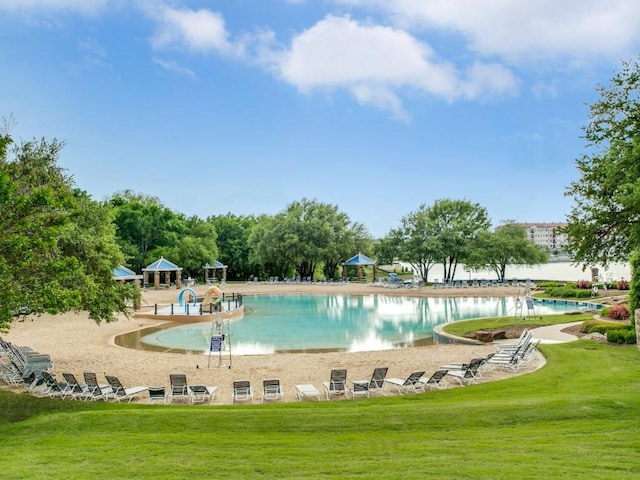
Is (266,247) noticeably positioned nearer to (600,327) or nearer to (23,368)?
(600,327)

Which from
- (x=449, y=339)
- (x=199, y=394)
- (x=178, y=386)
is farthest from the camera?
(x=449, y=339)

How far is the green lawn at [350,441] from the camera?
6.22 m

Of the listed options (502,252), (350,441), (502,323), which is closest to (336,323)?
(502,323)

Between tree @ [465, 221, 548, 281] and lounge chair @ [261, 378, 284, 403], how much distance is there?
43268mm

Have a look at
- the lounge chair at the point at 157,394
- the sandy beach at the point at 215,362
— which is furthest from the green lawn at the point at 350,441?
the sandy beach at the point at 215,362

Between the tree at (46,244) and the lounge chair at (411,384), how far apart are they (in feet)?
24.4

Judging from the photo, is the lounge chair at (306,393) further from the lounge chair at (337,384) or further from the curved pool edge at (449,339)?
the curved pool edge at (449,339)

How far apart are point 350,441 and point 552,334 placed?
1542 centimetres

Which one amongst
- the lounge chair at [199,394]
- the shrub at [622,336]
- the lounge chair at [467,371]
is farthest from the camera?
the shrub at [622,336]

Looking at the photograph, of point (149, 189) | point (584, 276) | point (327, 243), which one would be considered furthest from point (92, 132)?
point (584, 276)

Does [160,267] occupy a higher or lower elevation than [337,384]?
higher

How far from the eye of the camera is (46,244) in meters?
10.8

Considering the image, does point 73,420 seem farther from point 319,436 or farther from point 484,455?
point 484,455

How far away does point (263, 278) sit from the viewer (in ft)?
220
